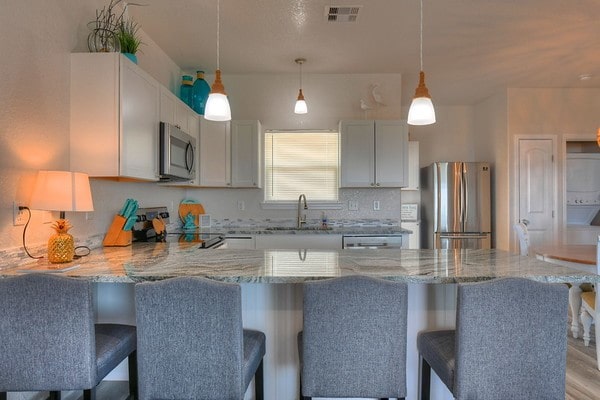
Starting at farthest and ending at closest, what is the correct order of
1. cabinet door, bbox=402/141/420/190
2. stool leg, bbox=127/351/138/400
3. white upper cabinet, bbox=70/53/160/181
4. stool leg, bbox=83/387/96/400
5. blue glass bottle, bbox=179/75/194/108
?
cabinet door, bbox=402/141/420/190 < blue glass bottle, bbox=179/75/194/108 < white upper cabinet, bbox=70/53/160/181 < stool leg, bbox=127/351/138/400 < stool leg, bbox=83/387/96/400

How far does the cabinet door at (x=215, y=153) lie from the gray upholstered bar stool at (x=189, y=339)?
275 centimetres

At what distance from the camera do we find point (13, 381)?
132cm

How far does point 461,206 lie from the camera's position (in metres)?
4.79

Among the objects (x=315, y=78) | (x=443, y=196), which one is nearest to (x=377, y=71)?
(x=315, y=78)

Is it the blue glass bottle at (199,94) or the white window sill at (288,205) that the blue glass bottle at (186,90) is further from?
the white window sill at (288,205)

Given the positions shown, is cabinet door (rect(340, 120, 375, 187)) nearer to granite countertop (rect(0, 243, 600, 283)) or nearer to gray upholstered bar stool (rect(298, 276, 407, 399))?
granite countertop (rect(0, 243, 600, 283))

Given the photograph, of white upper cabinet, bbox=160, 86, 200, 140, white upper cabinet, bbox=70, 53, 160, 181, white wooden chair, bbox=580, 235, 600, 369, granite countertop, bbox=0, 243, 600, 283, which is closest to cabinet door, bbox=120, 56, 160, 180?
white upper cabinet, bbox=70, 53, 160, 181

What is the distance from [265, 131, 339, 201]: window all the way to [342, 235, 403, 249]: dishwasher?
0.89 m

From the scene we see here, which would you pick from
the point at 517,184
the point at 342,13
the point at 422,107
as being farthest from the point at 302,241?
the point at 517,184

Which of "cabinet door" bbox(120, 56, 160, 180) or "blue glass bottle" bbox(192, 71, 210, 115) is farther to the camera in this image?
"blue glass bottle" bbox(192, 71, 210, 115)

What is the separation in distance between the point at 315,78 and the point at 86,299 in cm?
365

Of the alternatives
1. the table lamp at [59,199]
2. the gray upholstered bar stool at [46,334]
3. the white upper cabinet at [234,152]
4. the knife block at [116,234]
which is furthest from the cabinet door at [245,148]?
the gray upholstered bar stool at [46,334]

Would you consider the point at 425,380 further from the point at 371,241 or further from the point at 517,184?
the point at 517,184

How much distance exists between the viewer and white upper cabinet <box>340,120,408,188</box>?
3945 mm
